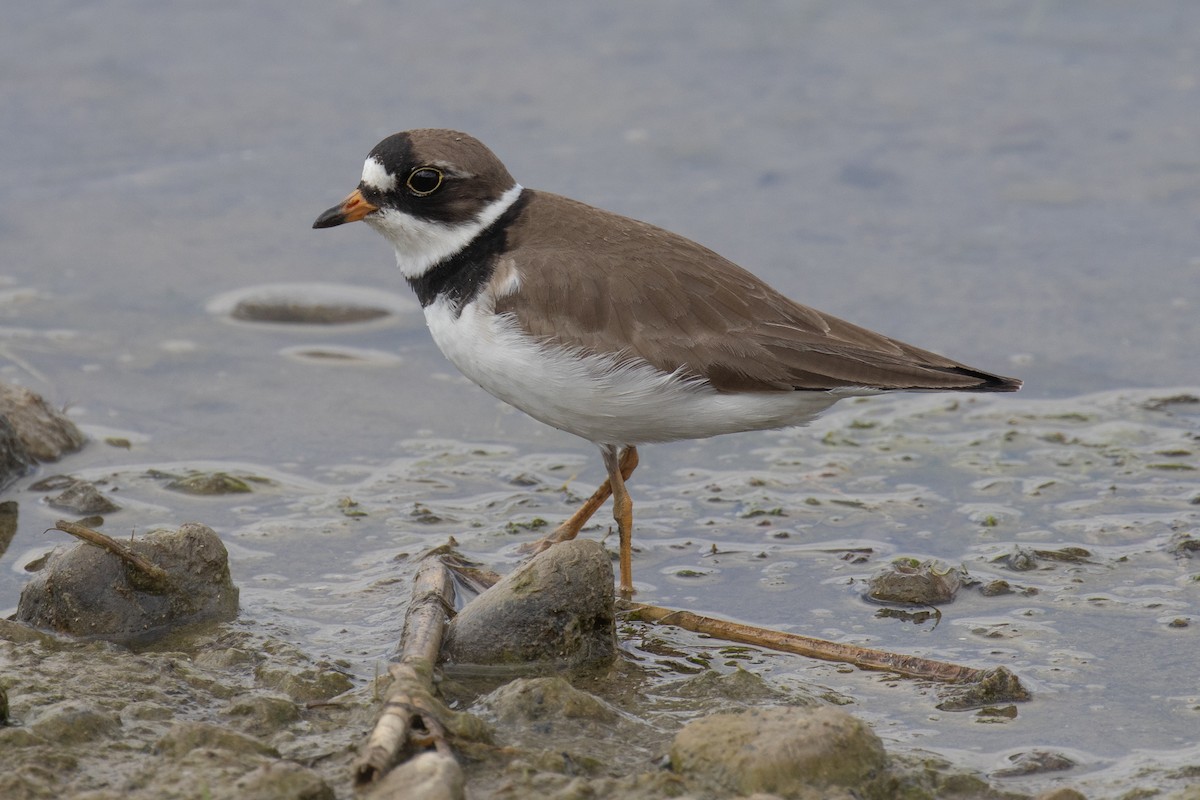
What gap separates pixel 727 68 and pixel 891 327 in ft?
12.7

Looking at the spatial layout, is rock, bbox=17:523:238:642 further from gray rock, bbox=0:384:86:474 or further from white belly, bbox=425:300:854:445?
gray rock, bbox=0:384:86:474

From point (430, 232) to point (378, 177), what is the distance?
0.31 meters

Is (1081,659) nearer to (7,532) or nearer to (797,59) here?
(7,532)

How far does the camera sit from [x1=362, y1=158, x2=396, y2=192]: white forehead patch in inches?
235

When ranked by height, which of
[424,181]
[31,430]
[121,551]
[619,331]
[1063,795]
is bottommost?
[1063,795]

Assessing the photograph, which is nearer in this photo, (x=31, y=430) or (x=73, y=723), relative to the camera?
(x=73, y=723)

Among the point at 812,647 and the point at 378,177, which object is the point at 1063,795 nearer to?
the point at 812,647

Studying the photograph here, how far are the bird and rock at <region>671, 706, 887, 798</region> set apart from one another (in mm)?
1761

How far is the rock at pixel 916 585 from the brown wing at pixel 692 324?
2.31ft

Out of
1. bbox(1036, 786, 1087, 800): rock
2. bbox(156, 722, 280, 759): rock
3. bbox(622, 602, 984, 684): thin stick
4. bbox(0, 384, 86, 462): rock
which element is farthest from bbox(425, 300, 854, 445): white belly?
bbox(0, 384, 86, 462): rock

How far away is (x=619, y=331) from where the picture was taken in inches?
219

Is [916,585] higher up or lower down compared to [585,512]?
lower down

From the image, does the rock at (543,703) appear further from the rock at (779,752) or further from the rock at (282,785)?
the rock at (282,785)

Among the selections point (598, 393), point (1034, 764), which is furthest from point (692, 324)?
point (1034, 764)
